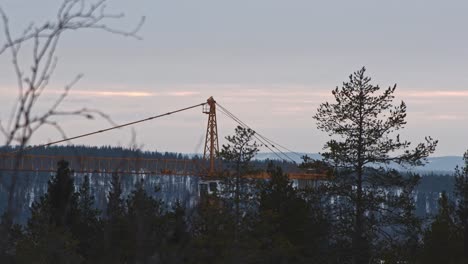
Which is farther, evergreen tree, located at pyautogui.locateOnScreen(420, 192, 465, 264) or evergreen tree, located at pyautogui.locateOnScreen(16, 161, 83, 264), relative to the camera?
evergreen tree, located at pyautogui.locateOnScreen(16, 161, 83, 264)

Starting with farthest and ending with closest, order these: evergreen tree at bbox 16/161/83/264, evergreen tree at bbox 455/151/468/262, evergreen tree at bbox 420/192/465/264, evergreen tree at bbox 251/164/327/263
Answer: evergreen tree at bbox 251/164/327/263
evergreen tree at bbox 455/151/468/262
evergreen tree at bbox 16/161/83/264
evergreen tree at bbox 420/192/465/264

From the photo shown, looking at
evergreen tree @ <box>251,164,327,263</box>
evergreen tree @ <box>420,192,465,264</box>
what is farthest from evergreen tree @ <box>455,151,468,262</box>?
evergreen tree @ <box>251,164,327,263</box>

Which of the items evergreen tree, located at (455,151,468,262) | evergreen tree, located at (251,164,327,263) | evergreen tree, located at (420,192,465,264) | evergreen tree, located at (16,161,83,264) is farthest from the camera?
evergreen tree, located at (251,164,327,263)

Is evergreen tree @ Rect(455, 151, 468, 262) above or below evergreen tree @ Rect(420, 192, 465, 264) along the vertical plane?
above

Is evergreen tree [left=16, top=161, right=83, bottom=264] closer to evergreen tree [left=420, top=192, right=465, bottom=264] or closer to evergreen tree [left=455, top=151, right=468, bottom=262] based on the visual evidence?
evergreen tree [left=420, top=192, right=465, bottom=264]

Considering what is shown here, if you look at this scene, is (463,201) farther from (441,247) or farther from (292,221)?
(292,221)

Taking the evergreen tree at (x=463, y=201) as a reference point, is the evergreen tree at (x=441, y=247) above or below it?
below

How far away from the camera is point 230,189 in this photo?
4972 cm

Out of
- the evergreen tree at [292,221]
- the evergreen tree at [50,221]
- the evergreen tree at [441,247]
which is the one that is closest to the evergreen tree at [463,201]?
the evergreen tree at [441,247]

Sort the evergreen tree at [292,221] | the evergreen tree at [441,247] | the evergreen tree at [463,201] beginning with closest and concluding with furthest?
the evergreen tree at [441,247], the evergreen tree at [463,201], the evergreen tree at [292,221]

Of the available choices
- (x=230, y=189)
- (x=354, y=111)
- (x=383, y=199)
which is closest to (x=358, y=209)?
(x=383, y=199)

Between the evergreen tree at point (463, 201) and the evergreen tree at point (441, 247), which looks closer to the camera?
the evergreen tree at point (441, 247)

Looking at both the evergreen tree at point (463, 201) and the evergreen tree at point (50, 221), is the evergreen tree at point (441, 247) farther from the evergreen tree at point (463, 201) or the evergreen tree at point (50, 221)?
the evergreen tree at point (50, 221)

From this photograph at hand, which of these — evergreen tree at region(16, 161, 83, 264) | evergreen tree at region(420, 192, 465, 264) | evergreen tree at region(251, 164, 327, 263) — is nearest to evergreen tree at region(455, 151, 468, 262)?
evergreen tree at region(420, 192, 465, 264)
